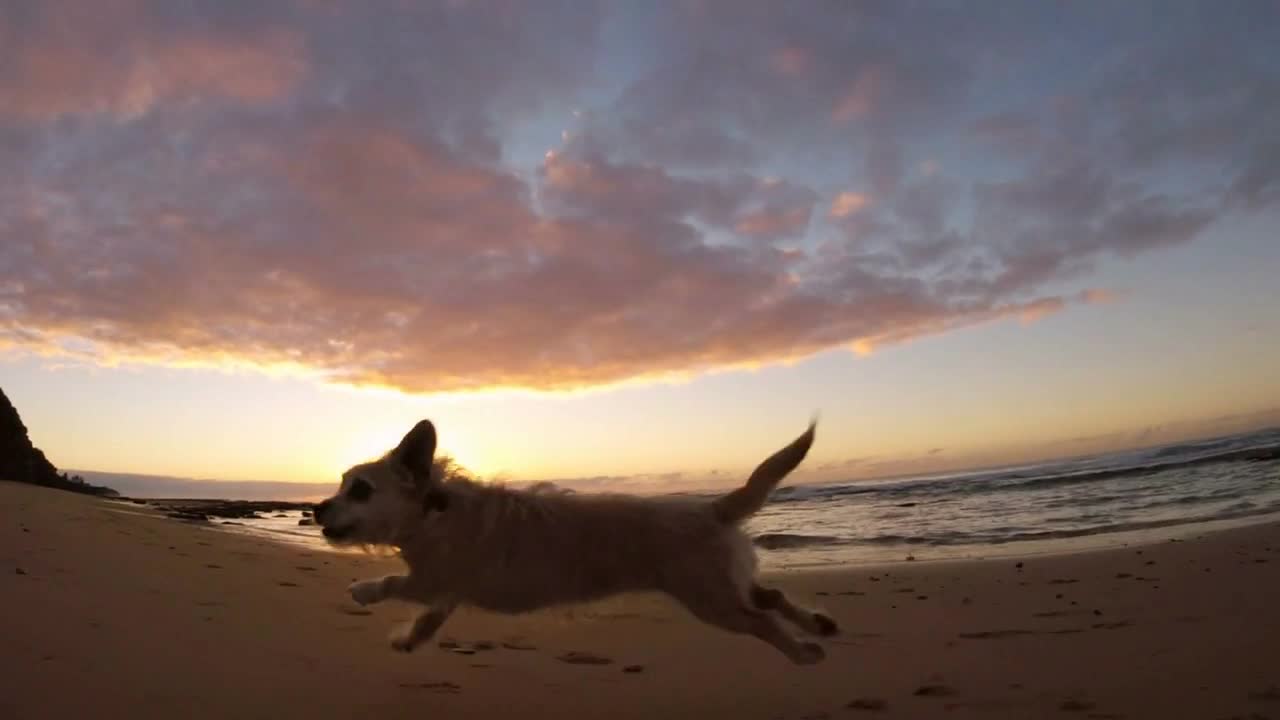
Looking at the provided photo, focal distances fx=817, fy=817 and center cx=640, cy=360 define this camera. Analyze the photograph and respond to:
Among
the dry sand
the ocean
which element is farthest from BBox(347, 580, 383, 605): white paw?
the ocean

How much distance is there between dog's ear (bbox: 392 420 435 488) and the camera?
4.07 metres

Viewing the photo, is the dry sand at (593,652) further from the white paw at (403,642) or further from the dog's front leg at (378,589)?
the dog's front leg at (378,589)

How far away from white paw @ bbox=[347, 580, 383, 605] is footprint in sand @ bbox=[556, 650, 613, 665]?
1184mm

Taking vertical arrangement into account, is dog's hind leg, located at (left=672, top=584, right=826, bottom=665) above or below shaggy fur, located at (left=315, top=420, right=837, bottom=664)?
below

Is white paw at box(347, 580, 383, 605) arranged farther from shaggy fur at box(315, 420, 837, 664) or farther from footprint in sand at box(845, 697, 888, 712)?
footprint in sand at box(845, 697, 888, 712)

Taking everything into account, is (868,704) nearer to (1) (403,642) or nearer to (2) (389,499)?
(1) (403,642)

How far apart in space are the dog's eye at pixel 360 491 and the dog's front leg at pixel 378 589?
416mm

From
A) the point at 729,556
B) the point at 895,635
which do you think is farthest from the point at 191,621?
the point at 895,635

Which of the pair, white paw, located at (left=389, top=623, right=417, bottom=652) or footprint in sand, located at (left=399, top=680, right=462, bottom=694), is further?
white paw, located at (left=389, top=623, right=417, bottom=652)

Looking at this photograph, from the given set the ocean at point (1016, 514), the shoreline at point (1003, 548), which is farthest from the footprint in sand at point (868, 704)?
the shoreline at point (1003, 548)

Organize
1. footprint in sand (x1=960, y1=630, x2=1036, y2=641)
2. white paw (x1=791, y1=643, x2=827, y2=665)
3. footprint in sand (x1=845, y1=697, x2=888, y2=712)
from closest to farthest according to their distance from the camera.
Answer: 1. footprint in sand (x1=845, y1=697, x2=888, y2=712)
2. white paw (x1=791, y1=643, x2=827, y2=665)
3. footprint in sand (x1=960, y1=630, x2=1036, y2=641)

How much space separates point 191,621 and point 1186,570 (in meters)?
7.85

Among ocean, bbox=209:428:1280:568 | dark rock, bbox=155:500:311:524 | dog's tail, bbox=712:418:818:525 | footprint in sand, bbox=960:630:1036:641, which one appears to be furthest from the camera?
dark rock, bbox=155:500:311:524

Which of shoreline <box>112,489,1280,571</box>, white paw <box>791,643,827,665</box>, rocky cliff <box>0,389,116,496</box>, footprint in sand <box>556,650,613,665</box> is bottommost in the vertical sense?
shoreline <box>112,489,1280,571</box>
